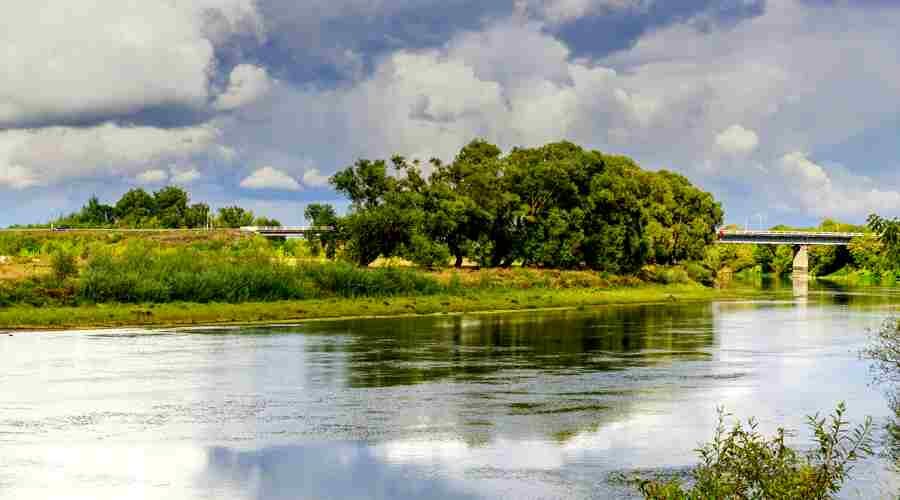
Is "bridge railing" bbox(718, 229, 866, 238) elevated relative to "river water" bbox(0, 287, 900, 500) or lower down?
elevated

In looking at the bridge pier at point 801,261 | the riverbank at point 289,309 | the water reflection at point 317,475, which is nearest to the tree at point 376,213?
the riverbank at point 289,309

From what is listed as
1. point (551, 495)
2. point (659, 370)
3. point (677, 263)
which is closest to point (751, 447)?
point (551, 495)

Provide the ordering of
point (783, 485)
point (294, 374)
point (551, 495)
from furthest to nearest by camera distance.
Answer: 1. point (294, 374)
2. point (551, 495)
3. point (783, 485)

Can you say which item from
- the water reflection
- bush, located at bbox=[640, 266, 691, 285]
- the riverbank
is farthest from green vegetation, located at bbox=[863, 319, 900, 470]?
bush, located at bbox=[640, 266, 691, 285]

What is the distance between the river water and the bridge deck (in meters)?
156

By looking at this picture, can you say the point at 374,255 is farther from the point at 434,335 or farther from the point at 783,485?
the point at 783,485

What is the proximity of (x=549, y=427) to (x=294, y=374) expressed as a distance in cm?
1028

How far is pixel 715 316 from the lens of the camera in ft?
186

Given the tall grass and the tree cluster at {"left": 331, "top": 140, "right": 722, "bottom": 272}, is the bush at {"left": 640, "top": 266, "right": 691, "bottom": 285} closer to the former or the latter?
the tree cluster at {"left": 331, "top": 140, "right": 722, "bottom": 272}

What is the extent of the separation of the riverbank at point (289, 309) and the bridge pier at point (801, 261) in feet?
416

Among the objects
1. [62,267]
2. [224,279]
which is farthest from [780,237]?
[62,267]

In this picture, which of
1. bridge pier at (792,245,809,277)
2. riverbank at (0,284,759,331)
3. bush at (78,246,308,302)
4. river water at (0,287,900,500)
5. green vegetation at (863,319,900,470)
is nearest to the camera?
river water at (0,287,900,500)

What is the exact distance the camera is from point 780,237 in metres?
193

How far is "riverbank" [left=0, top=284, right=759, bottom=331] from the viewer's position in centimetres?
4403
